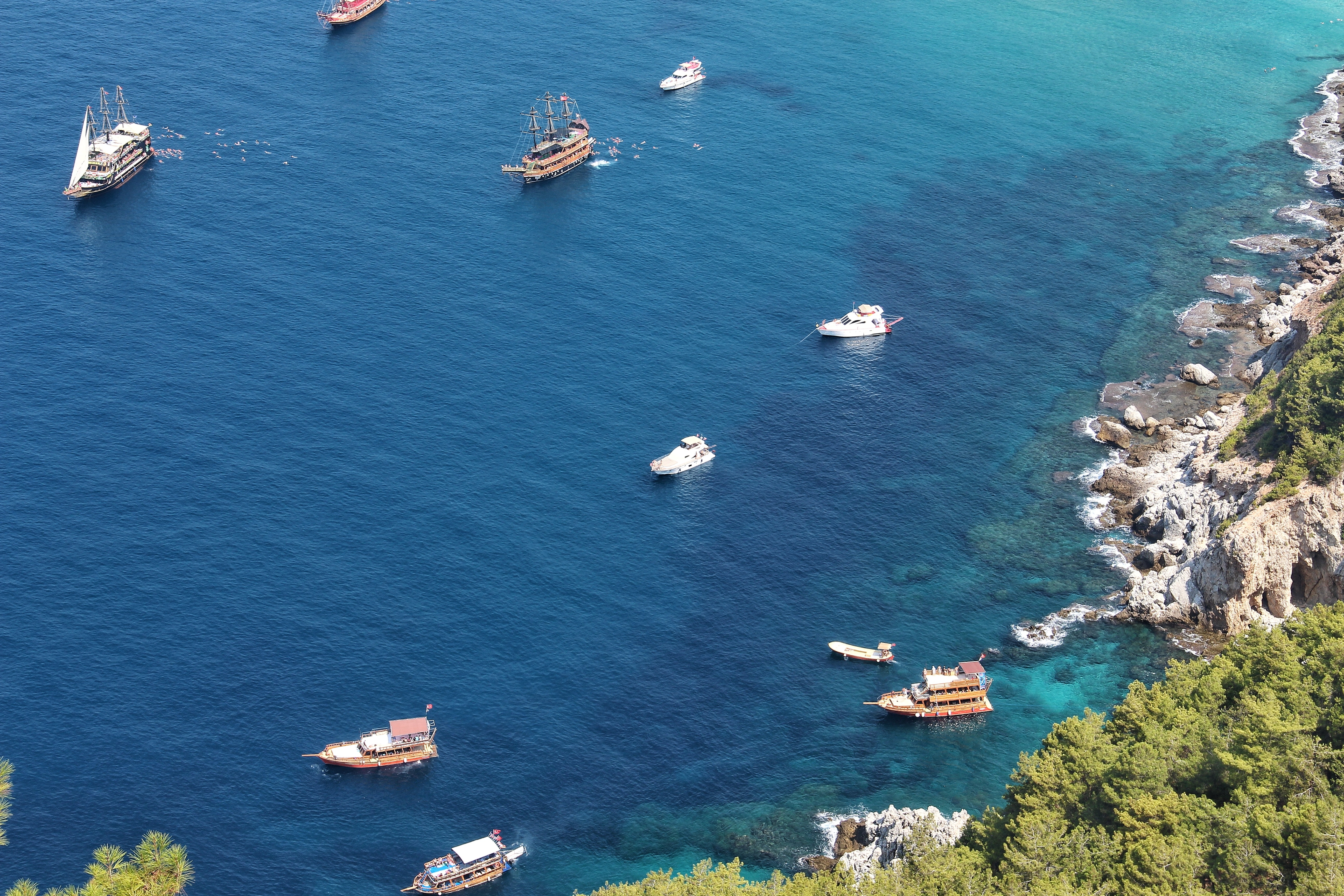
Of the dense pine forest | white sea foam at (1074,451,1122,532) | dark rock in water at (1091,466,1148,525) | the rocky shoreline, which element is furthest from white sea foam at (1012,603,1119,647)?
the dense pine forest

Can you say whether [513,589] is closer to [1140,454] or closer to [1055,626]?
[1055,626]

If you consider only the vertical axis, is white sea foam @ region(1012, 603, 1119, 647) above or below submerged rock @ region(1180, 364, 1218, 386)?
below

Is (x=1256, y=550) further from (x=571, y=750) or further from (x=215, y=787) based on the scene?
(x=215, y=787)

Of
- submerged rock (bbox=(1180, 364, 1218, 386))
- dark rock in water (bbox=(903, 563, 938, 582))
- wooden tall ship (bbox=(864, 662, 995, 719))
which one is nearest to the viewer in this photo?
wooden tall ship (bbox=(864, 662, 995, 719))

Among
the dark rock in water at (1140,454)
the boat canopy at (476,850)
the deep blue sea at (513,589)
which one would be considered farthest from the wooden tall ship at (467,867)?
the dark rock in water at (1140,454)

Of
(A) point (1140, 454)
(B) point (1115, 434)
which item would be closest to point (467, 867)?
(A) point (1140, 454)

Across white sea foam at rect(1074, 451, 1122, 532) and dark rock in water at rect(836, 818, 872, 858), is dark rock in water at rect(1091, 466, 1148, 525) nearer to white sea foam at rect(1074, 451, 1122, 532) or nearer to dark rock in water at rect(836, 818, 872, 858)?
white sea foam at rect(1074, 451, 1122, 532)

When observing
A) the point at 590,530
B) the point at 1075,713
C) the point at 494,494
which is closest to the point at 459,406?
the point at 494,494
